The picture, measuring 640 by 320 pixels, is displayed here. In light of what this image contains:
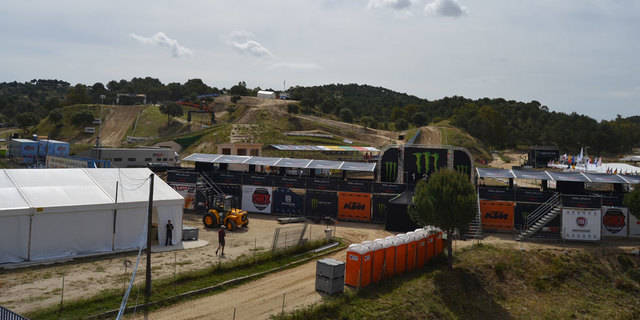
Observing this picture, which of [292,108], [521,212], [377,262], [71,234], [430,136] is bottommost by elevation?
[377,262]

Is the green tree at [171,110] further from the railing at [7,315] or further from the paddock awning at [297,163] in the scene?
the railing at [7,315]

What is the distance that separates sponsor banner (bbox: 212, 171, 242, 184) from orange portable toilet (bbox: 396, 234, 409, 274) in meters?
18.7

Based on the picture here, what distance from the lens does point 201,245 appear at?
85.5 feet

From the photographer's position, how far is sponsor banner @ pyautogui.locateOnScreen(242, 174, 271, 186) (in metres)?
36.6

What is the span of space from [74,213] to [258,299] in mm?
11447

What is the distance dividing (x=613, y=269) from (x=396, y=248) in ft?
45.1

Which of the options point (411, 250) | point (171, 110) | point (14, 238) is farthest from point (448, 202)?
point (171, 110)

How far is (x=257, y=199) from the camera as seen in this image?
121 ft

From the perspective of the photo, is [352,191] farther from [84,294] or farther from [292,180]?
[84,294]

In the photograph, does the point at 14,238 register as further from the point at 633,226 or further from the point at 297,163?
the point at 633,226

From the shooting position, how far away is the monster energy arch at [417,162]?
3522 cm

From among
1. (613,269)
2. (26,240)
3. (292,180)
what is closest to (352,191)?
(292,180)

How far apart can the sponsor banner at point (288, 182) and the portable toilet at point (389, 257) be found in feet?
50.4

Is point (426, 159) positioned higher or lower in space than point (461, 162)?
higher
